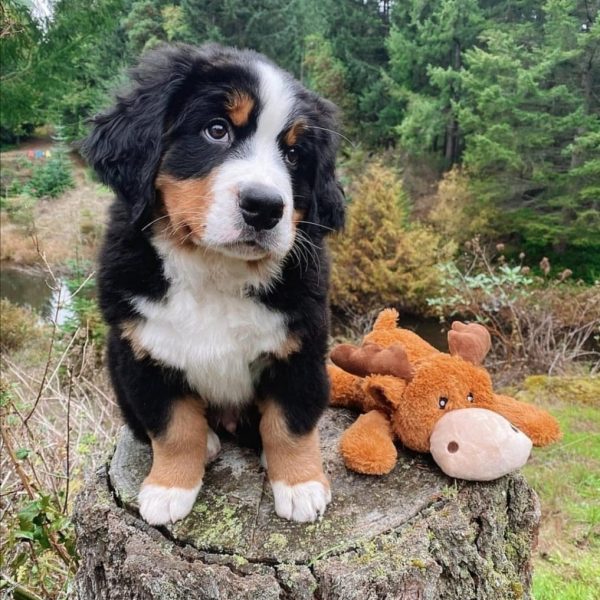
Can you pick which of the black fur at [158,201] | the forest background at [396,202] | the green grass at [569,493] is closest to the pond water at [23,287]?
the forest background at [396,202]

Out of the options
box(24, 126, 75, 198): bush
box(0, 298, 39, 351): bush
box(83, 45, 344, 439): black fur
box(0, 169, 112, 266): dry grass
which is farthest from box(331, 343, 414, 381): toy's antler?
box(24, 126, 75, 198): bush

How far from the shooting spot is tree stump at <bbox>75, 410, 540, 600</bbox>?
1.66 meters

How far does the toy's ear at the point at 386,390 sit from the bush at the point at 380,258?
10148 millimetres

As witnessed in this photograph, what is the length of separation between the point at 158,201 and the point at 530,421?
1608 millimetres

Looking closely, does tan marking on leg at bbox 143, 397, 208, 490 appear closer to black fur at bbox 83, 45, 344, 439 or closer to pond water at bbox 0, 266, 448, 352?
black fur at bbox 83, 45, 344, 439

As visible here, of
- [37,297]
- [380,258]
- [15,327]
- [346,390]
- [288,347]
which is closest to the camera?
[288,347]

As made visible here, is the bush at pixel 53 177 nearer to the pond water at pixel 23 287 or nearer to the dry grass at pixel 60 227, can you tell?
the dry grass at pixel 60 227

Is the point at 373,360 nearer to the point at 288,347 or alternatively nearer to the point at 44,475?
the point at 288,347

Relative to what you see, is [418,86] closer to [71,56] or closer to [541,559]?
[71,56]

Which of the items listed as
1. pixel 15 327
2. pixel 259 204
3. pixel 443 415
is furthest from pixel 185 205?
pixel 15 327

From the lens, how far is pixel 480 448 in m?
1.96

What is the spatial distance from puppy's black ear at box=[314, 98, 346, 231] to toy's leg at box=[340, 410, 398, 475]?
2.54 feet

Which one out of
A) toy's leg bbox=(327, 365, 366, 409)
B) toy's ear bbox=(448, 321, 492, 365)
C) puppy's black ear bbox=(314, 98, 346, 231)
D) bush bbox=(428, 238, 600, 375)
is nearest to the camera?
puppy's black ear bbox=(314, 98, 346, 231)

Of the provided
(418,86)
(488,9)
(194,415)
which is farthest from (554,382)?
(418,86)
